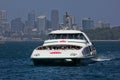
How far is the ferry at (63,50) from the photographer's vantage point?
9043cm

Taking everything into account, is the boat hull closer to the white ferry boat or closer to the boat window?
the white ferry boat

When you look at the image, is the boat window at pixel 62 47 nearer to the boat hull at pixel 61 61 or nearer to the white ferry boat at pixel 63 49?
the white ferry boat at pixel 63 49

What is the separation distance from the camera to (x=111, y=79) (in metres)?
73.6

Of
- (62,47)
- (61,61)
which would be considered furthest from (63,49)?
(61,61)

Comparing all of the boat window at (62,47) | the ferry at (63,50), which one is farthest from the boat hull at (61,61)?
the boat window at (62,47)

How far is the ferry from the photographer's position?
90431mm

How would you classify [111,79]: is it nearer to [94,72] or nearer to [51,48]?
[94,72]

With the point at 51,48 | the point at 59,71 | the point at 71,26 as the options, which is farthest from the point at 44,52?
the point at 71,26

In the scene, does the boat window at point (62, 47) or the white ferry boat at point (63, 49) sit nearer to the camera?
the white ferry boat at point (63, 49)

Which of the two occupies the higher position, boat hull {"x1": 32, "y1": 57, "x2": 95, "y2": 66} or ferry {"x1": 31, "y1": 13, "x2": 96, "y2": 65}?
ferry {"x1": 31, "y1": 13, "x2": 96, "y2": 65}

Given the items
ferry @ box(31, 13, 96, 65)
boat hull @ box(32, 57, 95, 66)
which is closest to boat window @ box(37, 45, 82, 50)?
ferry @ box(31, 13, 96, 65)

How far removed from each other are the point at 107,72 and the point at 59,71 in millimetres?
6863

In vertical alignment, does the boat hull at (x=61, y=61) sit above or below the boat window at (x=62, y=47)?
below

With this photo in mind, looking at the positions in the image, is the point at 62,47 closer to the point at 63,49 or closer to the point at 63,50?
the point at 63,49
